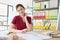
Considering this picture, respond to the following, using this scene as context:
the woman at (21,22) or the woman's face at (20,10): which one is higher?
the woman's face at (20,10)

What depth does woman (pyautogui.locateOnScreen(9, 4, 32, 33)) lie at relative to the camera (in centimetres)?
175

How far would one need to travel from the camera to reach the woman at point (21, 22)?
1.75m

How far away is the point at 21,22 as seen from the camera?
1.77 metres

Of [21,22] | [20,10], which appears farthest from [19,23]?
[20,10]

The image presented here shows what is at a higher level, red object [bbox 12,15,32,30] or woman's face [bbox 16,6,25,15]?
woman's face [bbox 16,6,25,15]

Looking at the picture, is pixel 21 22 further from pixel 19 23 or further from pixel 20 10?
pixel 20 10

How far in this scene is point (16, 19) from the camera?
70.0 inches

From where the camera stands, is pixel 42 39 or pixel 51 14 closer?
pixel 42 39

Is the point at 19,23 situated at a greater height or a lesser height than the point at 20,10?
lesser

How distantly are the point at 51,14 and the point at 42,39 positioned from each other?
1.67 ft

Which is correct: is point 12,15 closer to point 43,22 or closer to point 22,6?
point 22,6

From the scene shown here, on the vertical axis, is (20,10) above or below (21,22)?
above

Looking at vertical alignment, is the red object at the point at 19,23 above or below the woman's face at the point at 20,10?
below

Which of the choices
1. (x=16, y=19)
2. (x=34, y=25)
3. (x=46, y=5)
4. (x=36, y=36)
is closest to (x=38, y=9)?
(x=46, y=5)
